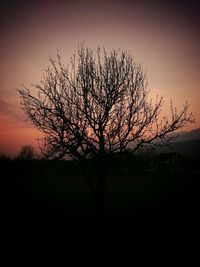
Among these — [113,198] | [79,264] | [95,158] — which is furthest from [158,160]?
[79,264]

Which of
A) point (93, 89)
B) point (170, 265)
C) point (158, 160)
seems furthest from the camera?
point (158, 160)

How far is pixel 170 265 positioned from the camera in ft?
28.0

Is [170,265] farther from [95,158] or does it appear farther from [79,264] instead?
[95,158]

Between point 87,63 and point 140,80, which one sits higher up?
point 87,63

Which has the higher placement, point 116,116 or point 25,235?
point 116,116

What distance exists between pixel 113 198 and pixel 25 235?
1277 cm

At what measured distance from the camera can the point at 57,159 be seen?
12.6 meters

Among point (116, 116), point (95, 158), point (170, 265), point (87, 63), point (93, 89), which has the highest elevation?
point (87, 63)

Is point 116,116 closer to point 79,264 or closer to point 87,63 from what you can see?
point 87,63

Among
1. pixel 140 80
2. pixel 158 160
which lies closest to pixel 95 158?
pixel 140 80

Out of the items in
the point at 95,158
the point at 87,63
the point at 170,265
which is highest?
the point at 87,63

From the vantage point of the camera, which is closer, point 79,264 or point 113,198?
point 79,264

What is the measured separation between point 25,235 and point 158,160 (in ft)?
187

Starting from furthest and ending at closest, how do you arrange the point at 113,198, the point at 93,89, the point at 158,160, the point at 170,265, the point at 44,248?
the point at 158,160 < the point at 113,198 < the point at 93,89 < the point at 44,248 < the point at 170,265
